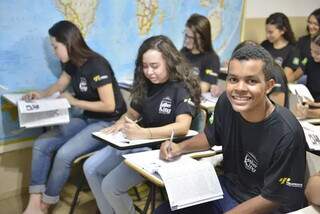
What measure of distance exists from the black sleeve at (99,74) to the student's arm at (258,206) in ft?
4.47

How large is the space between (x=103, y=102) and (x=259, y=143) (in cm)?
127

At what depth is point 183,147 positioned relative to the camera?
1.76 m

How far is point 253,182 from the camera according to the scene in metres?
1.55

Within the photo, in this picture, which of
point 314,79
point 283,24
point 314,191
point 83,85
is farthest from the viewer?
point 283,24

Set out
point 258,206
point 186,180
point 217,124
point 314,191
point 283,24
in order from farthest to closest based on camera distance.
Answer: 1. point 283,24
2. point 217,124
3. point 186,180
4. point 258,206
5. point 314,191

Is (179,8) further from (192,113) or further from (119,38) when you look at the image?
(192,113)

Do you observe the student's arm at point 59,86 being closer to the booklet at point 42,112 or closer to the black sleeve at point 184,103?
the booklet at point 42,112

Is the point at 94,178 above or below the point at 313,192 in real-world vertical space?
below

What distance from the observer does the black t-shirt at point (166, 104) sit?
2.07 m

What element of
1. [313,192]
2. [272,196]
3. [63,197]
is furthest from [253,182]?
[63,197]

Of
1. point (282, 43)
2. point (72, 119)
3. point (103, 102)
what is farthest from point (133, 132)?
point (282, 43)

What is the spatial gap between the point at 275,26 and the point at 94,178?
2725 mm

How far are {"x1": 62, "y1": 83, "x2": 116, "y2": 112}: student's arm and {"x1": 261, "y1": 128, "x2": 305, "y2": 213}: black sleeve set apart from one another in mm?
1345

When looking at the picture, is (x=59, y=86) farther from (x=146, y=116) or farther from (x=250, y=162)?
(x=250, y=162)
